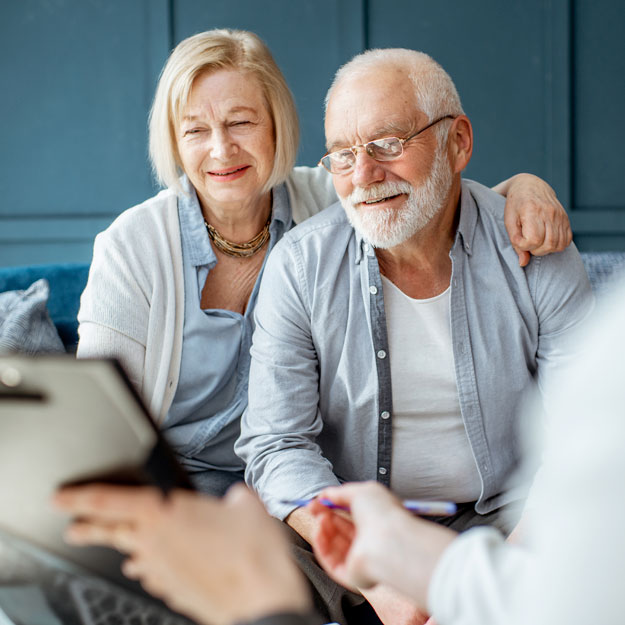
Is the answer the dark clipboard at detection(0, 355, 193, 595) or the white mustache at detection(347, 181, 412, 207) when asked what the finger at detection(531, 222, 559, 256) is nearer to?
the white mustache at detection(347, 181, 412, 207)

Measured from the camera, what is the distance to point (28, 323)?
1920mm

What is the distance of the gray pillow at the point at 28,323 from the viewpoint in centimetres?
186

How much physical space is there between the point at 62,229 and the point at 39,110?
0.62 meters

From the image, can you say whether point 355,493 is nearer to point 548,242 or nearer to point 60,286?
point 548,242

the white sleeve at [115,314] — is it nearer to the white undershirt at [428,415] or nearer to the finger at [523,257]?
the white undershirt at [428,415]

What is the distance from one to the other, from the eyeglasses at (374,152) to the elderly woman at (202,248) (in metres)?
0.31

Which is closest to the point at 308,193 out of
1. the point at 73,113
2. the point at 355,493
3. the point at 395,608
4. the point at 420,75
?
the point at 420,75

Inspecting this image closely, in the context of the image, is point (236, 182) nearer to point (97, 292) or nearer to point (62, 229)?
point (97, 292)

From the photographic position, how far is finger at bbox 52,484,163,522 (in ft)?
1.96

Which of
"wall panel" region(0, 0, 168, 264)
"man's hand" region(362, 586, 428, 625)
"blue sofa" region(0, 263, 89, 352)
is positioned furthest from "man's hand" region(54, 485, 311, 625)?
"wall panel" region(0, 0, 168, 264)

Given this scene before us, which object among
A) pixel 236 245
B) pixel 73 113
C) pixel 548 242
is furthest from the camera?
pixel 73 113

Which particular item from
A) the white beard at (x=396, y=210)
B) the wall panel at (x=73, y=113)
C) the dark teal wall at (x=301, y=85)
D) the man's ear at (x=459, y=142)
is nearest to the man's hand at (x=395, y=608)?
the white beard at (x=396, y=210)

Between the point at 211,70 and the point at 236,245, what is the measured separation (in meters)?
0.45

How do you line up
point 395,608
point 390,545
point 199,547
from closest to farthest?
point 199,547, point 390,545, point 395,608
